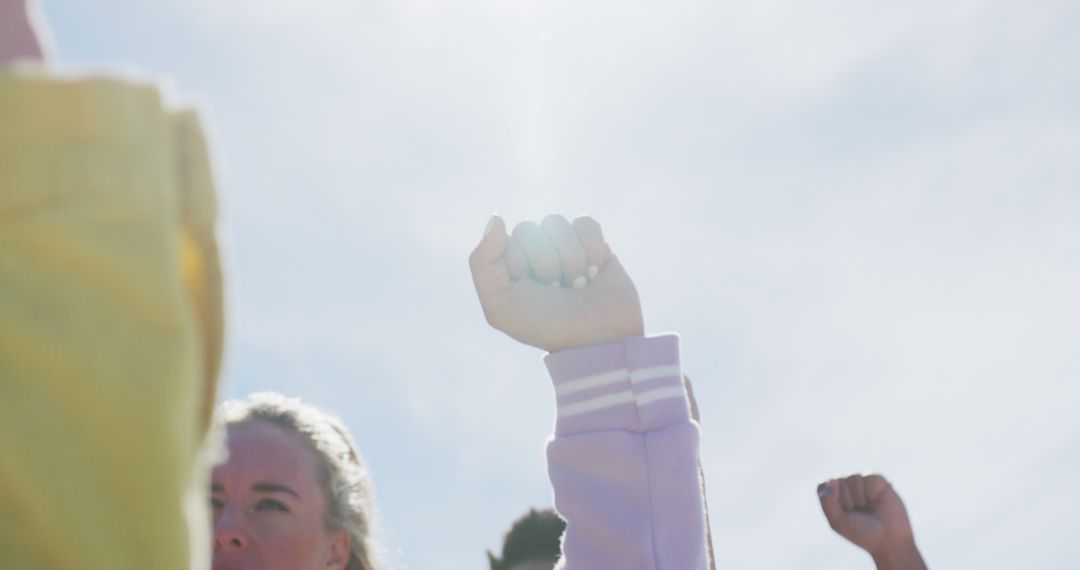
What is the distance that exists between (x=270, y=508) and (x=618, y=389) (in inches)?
49.2

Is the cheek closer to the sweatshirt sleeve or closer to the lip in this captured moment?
the lip

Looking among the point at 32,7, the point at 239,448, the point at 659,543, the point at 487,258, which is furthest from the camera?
the point at 239,448

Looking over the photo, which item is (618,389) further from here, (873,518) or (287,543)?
(873,518)

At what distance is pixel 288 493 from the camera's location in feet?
10.4

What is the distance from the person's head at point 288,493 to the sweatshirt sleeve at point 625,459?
3.21ft

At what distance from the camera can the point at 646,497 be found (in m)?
2.29

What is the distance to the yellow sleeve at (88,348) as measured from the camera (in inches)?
32.5

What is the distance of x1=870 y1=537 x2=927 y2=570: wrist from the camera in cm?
330

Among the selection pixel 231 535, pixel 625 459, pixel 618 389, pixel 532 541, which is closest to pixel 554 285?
→ pixel 618 389

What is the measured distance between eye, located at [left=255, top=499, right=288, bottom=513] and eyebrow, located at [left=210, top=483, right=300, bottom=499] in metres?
0.03

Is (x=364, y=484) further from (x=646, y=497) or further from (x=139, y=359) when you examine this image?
(x=139, y=359)

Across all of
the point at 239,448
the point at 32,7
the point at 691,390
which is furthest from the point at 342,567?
the point at 32,7

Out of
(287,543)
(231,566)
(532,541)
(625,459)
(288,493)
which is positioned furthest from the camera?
(532,541)

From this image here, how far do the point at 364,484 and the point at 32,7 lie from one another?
2883 mm
